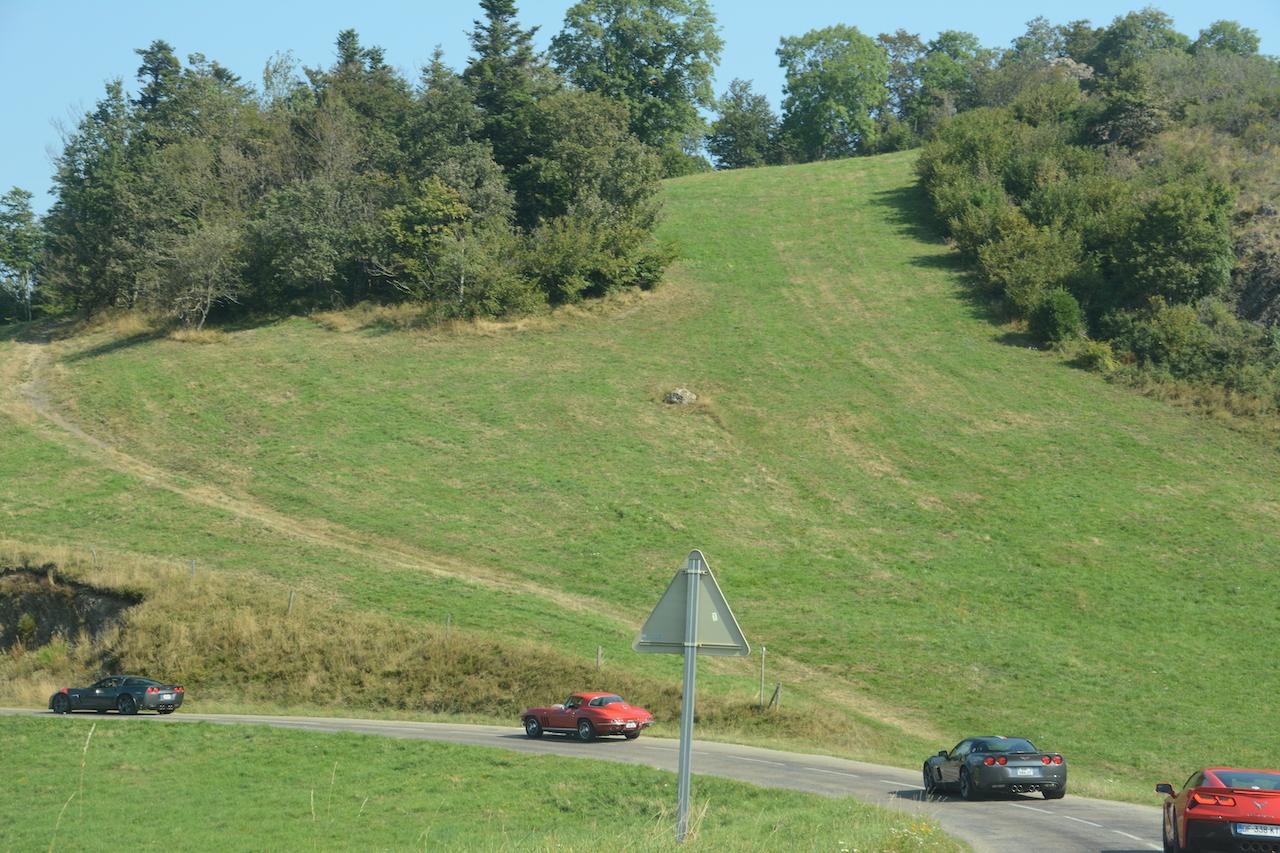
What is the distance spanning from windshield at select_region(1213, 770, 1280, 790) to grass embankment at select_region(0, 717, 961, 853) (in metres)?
3.84

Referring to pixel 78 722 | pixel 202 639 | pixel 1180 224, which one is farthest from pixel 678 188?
pixel 78 722

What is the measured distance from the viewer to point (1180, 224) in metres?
68.3

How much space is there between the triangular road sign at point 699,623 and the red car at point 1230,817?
7.69 metres

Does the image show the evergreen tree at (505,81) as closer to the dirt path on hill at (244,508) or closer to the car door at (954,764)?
the dirt path on hill at (244,508)

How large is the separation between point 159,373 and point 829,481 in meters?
38.2

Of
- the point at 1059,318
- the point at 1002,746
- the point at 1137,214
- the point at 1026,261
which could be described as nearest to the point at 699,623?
the point at 1002,746

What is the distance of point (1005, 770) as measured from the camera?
74.0ft

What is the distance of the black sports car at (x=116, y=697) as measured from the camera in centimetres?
3425

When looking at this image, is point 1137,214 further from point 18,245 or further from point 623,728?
point 18,245

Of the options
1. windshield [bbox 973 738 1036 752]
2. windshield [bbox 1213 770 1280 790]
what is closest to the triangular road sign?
windshield [bbox 1213 770 1280 790]

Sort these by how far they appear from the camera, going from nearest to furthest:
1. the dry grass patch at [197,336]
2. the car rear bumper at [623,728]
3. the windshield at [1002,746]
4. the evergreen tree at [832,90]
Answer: the windshield at [1002,746] → the car rear bumper at [623,728] → the dry grass patch at [197,336] → the evergreen tree at [832,90]

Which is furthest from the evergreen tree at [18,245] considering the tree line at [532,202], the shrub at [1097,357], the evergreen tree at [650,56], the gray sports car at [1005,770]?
the gray sports car at [1005,770]

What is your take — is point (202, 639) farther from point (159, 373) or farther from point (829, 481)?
point (159, 373)

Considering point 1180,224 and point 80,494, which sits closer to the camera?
point 80,494
